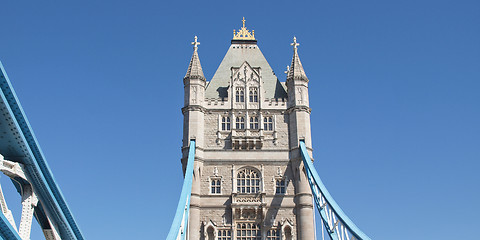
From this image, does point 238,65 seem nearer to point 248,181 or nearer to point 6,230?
point 248,181

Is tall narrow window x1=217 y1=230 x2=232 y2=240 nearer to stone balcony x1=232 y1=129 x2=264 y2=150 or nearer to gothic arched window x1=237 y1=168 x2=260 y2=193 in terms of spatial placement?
gothic arched window x1=237 y1=168 x2=260 y2=193

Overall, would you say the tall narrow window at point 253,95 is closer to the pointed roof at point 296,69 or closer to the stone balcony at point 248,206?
the pointed roof at point 296,69

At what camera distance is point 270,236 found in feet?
108

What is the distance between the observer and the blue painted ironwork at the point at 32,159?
15804 mm

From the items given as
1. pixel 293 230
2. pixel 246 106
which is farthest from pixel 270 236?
pixel 246 106

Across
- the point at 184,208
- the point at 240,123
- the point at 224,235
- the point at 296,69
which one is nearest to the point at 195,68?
the point at 240,123

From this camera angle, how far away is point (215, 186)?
34.1 m

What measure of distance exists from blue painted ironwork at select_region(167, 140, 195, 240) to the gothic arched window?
3.09 meters

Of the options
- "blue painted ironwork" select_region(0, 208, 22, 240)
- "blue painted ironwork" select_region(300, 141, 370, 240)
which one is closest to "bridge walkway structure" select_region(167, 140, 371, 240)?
"blue painted ironwork" select_region(300, 141, 370, 240)

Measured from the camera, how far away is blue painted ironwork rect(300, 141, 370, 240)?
28531mm

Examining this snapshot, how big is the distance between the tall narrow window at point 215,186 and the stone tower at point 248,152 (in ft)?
0.19

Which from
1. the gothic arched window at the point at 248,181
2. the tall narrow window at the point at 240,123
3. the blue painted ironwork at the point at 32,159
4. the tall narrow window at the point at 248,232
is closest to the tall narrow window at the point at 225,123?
the tall narrow window at the point at 240,123

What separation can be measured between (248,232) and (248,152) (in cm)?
482

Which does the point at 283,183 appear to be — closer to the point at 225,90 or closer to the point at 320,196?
the point at 320,196
